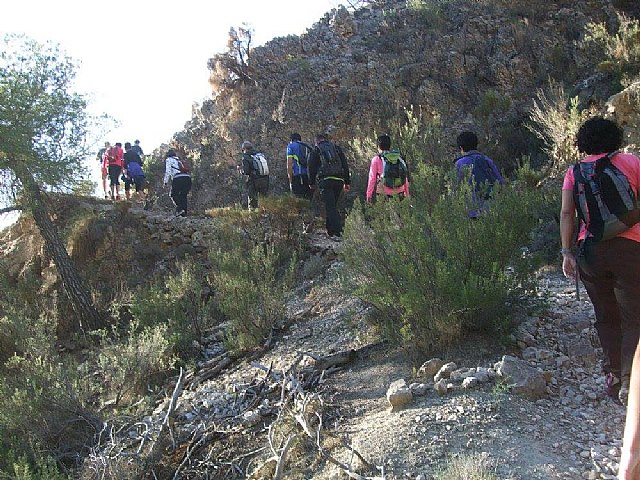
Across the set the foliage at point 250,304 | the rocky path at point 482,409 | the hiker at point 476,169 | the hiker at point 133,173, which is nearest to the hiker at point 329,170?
the foliage at point 250,304

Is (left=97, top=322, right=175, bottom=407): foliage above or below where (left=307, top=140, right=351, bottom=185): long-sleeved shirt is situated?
below

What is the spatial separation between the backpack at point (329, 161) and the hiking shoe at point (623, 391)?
217 inches

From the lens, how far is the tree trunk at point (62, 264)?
335 inches

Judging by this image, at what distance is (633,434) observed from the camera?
1.49 meters

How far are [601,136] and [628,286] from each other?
3.02ft

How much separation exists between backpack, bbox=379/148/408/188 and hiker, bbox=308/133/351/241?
1.54 m

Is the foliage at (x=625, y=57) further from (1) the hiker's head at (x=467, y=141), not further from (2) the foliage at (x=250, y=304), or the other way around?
(2) the foliage at (x=250, y=304)

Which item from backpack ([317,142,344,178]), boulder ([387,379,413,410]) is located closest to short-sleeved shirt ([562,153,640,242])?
boulder ([387,379,413,410])

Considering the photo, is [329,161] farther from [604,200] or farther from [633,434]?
[633,434]

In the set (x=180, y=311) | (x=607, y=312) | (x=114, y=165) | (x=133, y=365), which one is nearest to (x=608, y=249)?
(x=607, y=312)

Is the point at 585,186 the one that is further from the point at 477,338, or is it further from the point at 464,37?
the point at 464,37

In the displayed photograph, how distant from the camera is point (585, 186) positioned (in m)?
3.34

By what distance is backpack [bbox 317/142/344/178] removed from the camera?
8.23 m

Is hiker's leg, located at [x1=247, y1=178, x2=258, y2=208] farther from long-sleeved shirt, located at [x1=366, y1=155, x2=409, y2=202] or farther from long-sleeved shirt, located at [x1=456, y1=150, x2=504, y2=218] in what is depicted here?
long-sleeved shirt, located at [x1=456, y1=150, x2=504, y2=218]
